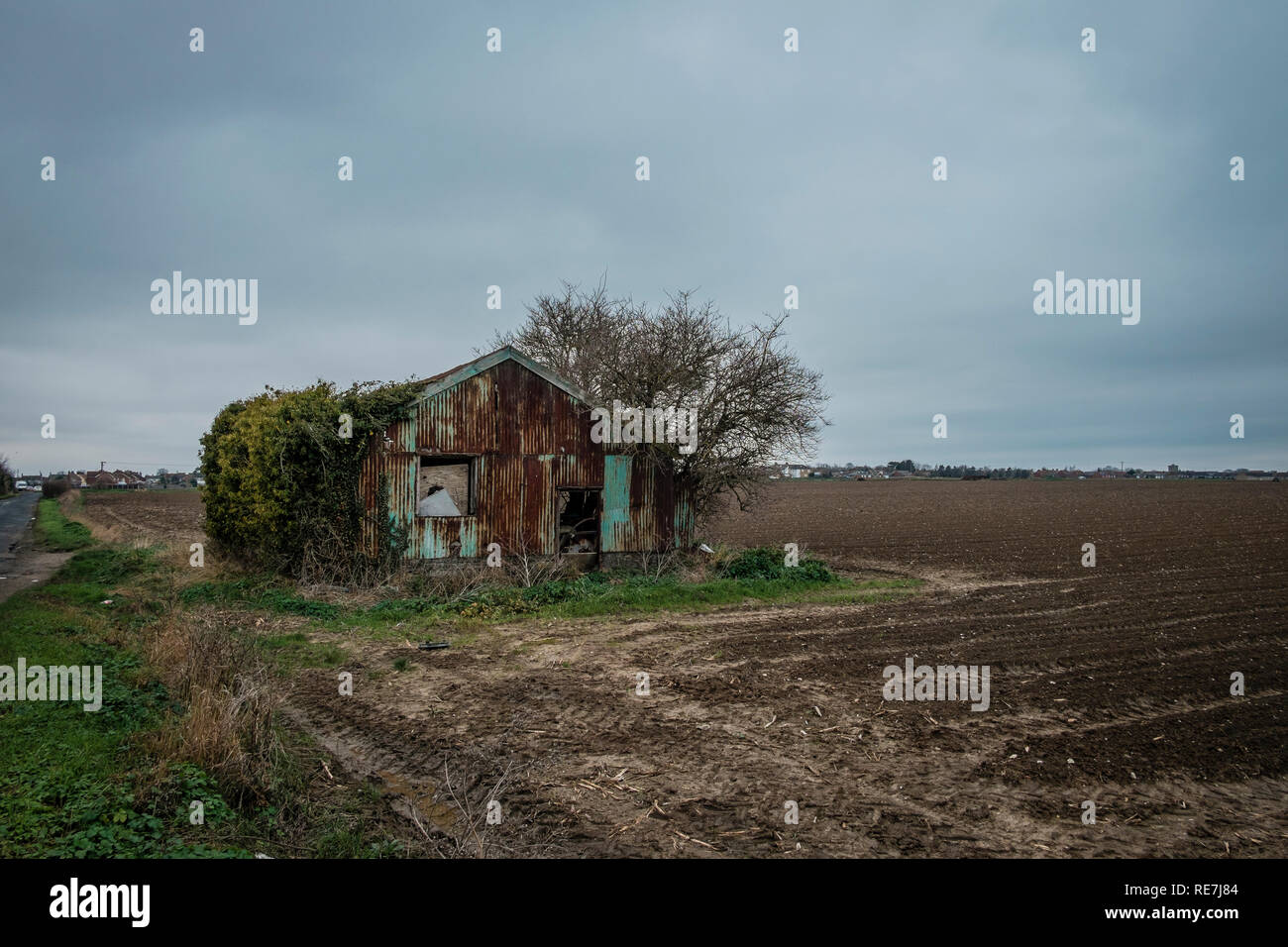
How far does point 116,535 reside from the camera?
27.5 meters

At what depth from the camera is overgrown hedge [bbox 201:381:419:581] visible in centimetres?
1603

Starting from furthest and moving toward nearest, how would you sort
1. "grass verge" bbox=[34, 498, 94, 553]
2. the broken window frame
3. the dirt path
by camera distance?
1. "grass verge" bbox=[34, 498, 94, 553]
2. the broken window frame
3. the dirt path

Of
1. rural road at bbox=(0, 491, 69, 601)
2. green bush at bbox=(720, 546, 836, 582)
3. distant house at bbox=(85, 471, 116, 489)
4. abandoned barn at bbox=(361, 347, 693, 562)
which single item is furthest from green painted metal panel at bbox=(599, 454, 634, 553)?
distant house at bbox=(85, 471, 116, 489)

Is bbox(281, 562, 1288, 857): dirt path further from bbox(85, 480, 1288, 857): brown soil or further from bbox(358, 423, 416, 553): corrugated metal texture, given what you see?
bbox(358, 423, 416, 553): corrugated metal texture

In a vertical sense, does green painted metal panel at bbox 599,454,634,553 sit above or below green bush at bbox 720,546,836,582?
above

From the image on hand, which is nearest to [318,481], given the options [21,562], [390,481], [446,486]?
[390,481]

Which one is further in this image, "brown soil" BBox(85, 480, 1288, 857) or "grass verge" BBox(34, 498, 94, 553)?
"grass verge" BBox(34, 498, 94, 553)

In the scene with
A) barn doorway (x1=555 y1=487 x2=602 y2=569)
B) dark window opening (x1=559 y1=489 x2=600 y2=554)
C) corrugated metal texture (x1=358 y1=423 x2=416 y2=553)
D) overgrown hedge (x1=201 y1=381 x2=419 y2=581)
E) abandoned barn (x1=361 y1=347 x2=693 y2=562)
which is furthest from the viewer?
dark window opening (x1=559 y1=489 x2=600 y2=554)

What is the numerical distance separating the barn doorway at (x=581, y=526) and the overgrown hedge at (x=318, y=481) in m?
4.07

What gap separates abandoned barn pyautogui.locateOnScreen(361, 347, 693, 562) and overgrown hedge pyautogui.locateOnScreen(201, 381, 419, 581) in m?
0.34
